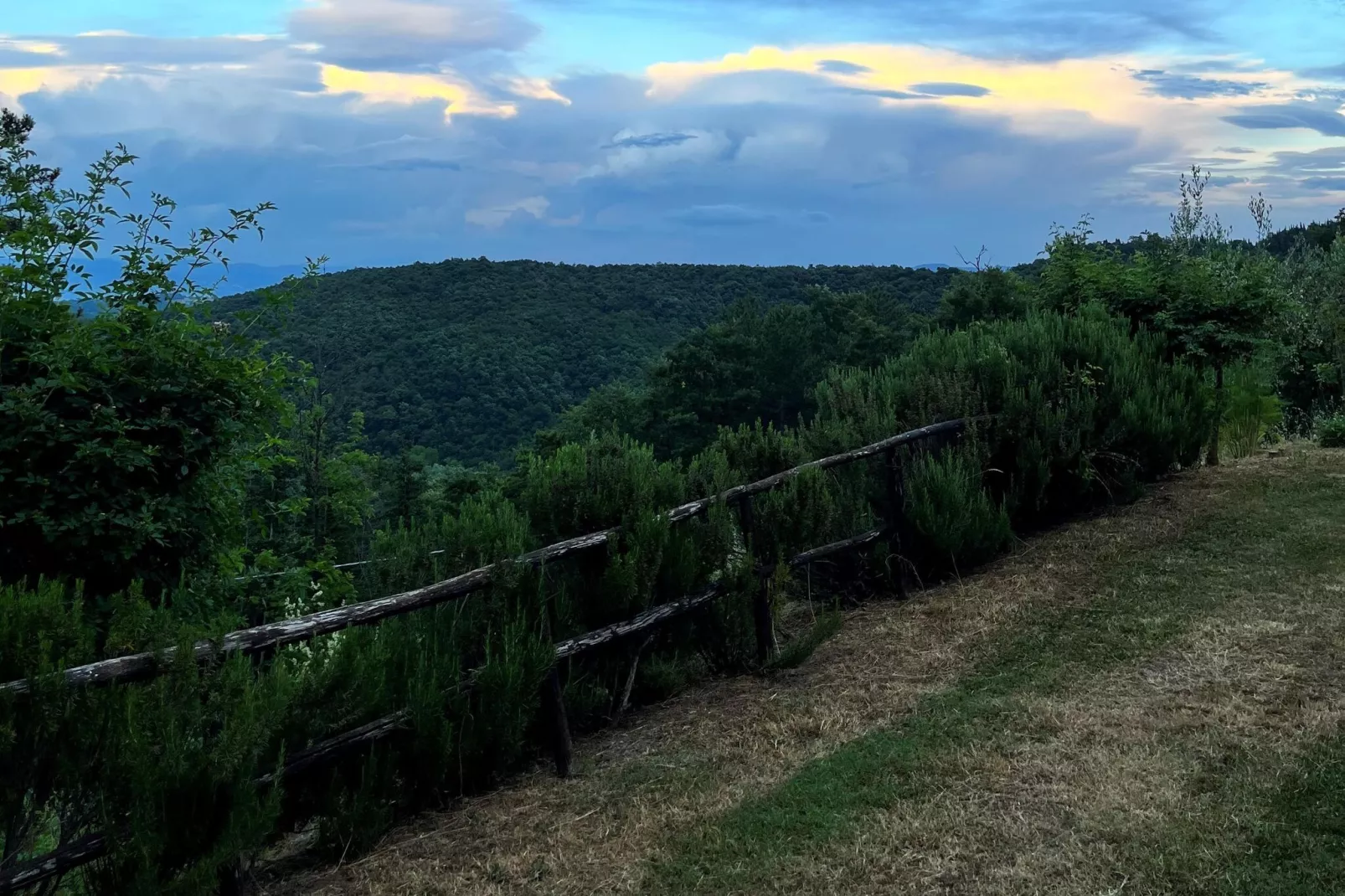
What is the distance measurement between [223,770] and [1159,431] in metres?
9.20

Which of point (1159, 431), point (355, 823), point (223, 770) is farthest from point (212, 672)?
point (1159, 431)

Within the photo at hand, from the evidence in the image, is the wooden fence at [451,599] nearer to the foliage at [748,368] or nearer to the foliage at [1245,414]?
the foliage at [1245,414]

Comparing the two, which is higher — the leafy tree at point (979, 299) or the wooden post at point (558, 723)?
the leafy tree at point (979, 299)

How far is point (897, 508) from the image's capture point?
26.2 ft

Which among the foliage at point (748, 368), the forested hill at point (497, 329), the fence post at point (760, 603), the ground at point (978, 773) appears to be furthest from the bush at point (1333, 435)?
the forested hill at point (497, 329)

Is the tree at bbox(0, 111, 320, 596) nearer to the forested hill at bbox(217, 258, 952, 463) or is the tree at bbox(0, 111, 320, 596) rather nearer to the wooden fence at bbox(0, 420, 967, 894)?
the wooden fence at bbox(0, 420, 967, 894)

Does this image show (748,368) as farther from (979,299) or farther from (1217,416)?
(1217,416)

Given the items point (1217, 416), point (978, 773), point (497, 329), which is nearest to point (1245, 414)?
point (1217, 416)

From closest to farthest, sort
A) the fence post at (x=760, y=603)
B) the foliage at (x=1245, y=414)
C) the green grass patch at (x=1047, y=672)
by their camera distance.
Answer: the green grass patch at (x=1047, y=672) < the fence post at (x=760, y=603) < the foliage at (x=1245, y=414)

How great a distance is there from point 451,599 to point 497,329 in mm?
65384

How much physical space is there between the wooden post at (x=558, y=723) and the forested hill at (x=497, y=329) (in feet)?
151

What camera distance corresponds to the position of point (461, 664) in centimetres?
498

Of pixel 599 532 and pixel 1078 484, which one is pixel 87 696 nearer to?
pixel 599 532

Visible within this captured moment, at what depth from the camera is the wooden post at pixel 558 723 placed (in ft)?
16.8
